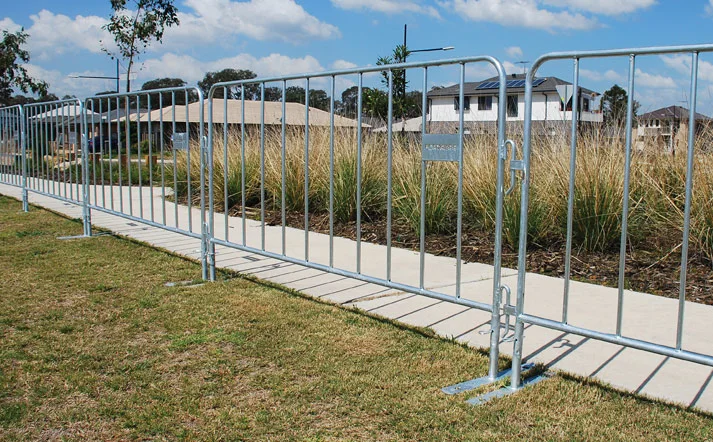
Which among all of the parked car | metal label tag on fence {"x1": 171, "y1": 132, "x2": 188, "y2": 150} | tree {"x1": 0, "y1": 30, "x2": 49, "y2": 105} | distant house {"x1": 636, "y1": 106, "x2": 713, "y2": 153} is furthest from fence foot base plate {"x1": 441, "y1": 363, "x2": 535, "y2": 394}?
tree {"x1": 0, "y1": 30, "x2": 49, "y2": 105}

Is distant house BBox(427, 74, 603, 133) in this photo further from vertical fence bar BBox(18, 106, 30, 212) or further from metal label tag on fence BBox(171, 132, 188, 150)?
vertical fence bar BBox(18, 106, 30, 212)

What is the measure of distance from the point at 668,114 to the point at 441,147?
4564 mm

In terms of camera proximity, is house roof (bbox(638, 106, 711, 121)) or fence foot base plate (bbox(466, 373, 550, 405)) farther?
house roof (bbox(638, 106, 711, 121))

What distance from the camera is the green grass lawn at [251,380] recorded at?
313 cm

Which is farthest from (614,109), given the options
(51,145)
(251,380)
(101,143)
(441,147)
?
(51,145)

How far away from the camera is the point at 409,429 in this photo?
3111 mm

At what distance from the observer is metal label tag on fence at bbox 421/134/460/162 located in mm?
3990

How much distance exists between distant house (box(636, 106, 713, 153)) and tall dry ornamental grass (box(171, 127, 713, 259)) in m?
0.14

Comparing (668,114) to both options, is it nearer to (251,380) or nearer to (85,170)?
(251,380)

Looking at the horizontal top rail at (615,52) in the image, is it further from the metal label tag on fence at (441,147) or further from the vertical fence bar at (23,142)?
the vertical fence bar at (23,142)

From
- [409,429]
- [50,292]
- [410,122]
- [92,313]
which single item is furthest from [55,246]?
[410,122]

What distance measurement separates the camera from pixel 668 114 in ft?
24.2

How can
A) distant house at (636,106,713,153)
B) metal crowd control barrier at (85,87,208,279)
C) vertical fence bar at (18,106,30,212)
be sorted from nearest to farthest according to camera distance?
metal crowd control barrier at (85,87,208,279) < distant house at (636,106,713,153) < vertical fence bar at (18,106,30,212)

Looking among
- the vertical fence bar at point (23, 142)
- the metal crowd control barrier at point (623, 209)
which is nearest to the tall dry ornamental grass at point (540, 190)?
the metal crowd control barrier at point (623, 209)
